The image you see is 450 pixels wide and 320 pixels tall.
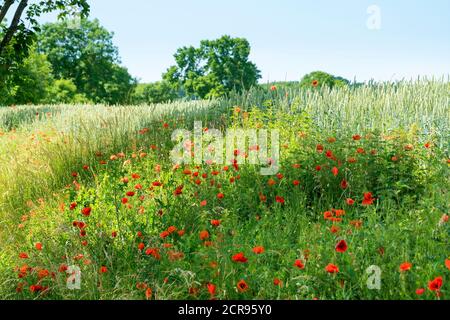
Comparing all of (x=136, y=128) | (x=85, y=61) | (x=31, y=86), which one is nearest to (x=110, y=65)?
(x=85, y=61)

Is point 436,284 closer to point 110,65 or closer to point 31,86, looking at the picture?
point 31,86

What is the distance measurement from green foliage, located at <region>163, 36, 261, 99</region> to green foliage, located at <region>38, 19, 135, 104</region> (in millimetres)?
5408

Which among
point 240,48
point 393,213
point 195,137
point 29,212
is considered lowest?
point 29,212

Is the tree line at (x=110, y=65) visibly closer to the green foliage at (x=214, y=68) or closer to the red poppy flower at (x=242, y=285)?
the green foliage at (x=214, y=68)

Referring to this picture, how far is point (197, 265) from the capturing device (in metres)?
3.36

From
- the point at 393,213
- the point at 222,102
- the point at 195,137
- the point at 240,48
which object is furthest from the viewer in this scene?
the point at 240,48

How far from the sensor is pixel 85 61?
144ft

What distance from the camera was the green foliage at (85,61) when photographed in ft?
141

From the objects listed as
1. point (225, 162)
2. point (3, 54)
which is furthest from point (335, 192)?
point (3, 54)

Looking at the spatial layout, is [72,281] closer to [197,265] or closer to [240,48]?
[197,265]

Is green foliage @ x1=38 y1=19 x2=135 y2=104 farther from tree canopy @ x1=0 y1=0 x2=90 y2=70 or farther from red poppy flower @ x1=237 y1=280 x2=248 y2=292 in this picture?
red poppy flower @ x1=237 y1=280 x2=248 y2=292

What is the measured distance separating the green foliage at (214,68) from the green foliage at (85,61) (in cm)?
541

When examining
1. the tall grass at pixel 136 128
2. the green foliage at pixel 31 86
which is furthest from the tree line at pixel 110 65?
the tall grass at pixel 136 128

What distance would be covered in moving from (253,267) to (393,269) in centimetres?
92
